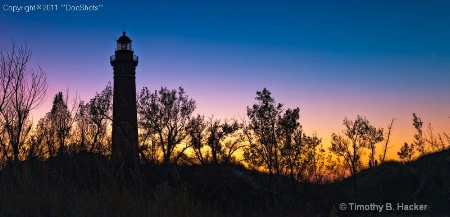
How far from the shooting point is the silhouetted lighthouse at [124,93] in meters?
31.3

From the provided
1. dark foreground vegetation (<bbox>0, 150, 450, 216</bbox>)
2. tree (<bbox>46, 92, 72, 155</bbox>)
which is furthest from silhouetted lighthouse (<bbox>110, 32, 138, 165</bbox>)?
dark foreground vegetation (<bbox>0, 150, 450, 216</bbox>)

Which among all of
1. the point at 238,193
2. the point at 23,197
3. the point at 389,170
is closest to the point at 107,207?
the point at 23,197

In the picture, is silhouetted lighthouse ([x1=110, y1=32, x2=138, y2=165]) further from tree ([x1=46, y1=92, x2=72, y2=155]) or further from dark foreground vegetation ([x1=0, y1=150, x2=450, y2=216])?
dark foreground vegetation ([x1=0, y1=150, x2=450, y2=216])

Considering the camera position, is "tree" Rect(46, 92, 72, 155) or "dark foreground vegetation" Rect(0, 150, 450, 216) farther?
"tree" Rect(46, 92, 72, 155)

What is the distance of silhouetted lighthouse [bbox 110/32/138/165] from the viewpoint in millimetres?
31328

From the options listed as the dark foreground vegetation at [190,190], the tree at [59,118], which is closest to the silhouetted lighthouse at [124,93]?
the tree at [59,118]

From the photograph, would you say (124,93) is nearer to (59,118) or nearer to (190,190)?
(59,118)

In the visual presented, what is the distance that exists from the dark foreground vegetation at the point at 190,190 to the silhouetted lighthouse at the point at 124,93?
8.59 metres

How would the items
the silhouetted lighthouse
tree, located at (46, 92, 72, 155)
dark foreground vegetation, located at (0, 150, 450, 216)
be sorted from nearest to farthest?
dark foreground vegetation, located at (0, 150, 450, 216) < tree, located at (46, 92, 72, 155) < the silhouetted lighthouse

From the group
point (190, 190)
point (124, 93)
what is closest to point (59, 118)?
point (124, 93)

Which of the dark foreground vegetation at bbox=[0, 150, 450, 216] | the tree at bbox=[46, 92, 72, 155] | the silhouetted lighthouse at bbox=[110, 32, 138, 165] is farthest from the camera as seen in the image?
the silhouetted lighthouse at bbox=[110, 32, 138, 165]

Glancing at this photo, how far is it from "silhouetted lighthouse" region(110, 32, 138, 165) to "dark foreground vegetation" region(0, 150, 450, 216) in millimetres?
8593

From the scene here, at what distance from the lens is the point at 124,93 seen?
108 feet

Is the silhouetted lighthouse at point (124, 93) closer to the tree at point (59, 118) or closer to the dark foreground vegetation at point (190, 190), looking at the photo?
the tree at point (59, 118)
